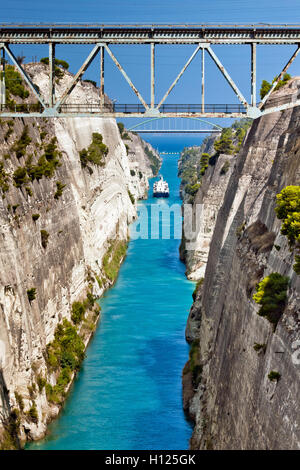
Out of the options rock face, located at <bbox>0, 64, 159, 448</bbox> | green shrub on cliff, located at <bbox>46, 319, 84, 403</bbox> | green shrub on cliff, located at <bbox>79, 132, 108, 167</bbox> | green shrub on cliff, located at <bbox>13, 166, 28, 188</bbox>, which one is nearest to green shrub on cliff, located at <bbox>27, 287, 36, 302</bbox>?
rock face, located at <bbox>0, 64, 159, 448</bbox>

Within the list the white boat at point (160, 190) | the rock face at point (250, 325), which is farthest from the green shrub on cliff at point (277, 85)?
the white boat at point (160, 190)

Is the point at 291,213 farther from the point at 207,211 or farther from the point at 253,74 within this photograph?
the point at 207,211

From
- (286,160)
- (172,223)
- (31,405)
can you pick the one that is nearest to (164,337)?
(31,405)

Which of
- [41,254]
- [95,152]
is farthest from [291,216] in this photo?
[95,152]

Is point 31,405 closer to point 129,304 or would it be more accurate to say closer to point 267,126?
point 267,126

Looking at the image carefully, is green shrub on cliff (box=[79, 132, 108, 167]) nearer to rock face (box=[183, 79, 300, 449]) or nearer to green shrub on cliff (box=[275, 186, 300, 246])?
rock face (box=[183, 79, 300, 449])

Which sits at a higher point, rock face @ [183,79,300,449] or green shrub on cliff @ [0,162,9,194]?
green shrub on cliff @ [0,162,9,194]

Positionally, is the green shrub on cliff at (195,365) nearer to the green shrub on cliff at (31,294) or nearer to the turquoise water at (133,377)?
the turquoise water at (133,377)
